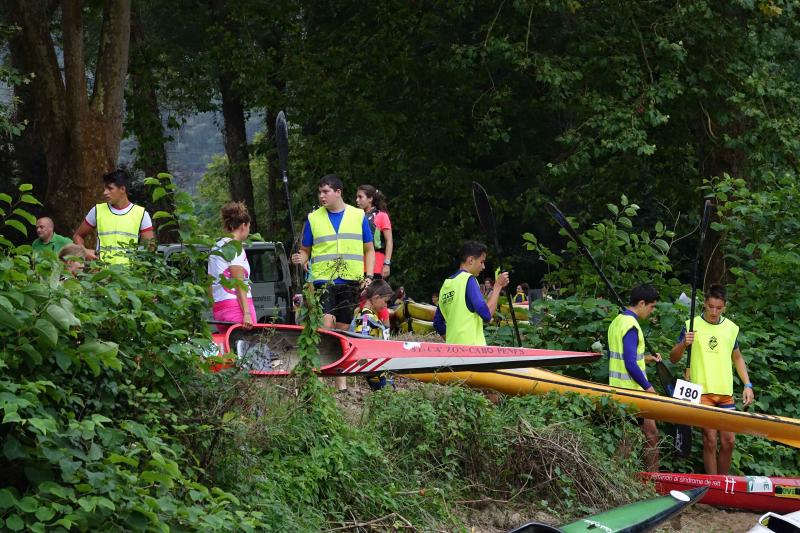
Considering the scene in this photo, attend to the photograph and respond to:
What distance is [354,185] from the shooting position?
75.6 feet

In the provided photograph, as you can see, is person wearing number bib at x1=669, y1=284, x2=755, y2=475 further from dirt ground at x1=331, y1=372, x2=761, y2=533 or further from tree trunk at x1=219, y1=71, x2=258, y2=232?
tree trunk at x1=219, y1=71, x2=258, y2=232

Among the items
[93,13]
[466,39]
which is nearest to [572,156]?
[466,39]

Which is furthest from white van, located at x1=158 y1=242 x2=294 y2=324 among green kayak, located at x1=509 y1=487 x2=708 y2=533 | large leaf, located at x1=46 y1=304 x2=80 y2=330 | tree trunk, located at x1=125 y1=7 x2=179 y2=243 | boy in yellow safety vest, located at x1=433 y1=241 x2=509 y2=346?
large leaf, located at x1=46 y1=304 x2=80 y2=330

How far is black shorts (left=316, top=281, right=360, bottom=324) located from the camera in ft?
33.7

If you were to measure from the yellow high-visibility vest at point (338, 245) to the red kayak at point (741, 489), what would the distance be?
9.74 feet

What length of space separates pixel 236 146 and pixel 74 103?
1270 cm

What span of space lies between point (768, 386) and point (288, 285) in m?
11.2

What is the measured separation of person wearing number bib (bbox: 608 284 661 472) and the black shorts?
228 centimetres

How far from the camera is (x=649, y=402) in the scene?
10.1 m

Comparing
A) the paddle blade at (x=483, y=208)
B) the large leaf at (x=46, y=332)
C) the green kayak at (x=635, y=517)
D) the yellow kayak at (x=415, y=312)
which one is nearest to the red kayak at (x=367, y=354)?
the green kayak at (x=635, y=517)

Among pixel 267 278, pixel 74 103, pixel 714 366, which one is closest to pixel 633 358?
pixel 714 366

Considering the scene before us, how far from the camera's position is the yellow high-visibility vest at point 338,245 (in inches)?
401

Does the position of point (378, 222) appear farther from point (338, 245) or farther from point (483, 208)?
point (338, 245)

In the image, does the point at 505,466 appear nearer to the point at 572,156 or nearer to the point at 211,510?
the point at 211,510
